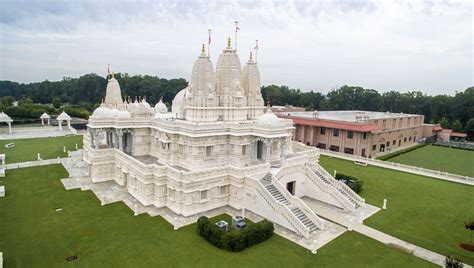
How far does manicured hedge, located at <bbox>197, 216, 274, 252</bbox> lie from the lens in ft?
62.5

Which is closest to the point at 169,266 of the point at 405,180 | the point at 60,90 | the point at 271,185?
the point at 271,185

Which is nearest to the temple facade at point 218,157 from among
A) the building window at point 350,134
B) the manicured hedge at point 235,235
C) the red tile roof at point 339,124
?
the manicured hedge at point 235,235

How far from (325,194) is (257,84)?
1409cm

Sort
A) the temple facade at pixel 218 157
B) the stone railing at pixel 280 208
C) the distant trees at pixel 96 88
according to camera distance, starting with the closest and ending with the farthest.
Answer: the stone railing at pixel 280 208 < the temple facade at pixel 218 157 < the distant trees at pixel 96 88

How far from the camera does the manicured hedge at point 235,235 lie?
1905cm

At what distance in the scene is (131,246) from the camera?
63.6 ft

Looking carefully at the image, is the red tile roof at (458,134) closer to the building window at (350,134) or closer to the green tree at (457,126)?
the green tree at (457,126)

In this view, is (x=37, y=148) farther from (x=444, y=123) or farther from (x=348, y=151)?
(x=444, y=123)

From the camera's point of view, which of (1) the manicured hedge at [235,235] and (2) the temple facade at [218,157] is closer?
(1) the manicured hedge at [235,235]

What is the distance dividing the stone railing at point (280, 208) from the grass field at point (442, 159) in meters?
32.9

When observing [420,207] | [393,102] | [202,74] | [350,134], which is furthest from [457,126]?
[202,74]

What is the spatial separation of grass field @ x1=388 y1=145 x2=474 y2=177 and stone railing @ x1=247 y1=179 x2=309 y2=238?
1294 inches

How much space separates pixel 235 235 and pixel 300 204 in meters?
6.89

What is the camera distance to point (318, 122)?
53844mm
